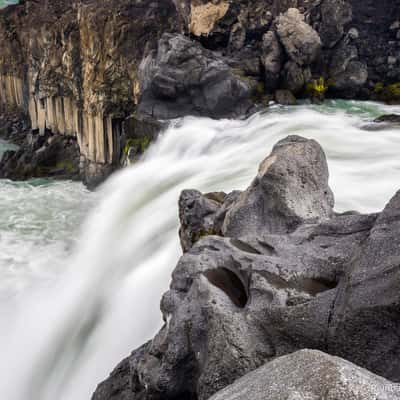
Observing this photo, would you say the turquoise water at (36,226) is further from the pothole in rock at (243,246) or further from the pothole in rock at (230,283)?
the pothole in rock at (230,283)

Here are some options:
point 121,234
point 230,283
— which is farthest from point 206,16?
point 230,283

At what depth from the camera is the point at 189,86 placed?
15703 mm

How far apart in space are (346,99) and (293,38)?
335cm

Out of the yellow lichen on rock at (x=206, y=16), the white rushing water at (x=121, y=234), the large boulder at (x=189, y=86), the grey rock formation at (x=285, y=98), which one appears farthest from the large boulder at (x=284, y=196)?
the yellow lichen on rock at (x=206, y=16)

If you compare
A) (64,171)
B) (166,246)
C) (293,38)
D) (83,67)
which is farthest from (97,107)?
(166,246)

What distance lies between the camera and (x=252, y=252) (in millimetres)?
4336

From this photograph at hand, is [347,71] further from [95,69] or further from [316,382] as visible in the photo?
[316,382]

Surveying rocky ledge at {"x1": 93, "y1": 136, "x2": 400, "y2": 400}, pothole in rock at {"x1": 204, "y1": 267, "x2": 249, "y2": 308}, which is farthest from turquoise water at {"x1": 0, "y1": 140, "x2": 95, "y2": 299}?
pothole in rock at {"x1": 204, "y1": 267, "x2": 249, "y2": 308}

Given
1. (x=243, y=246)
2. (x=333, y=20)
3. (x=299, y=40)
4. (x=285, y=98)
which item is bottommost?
(x=285, y=98)

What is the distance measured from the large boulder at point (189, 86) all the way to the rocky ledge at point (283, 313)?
35.7ft

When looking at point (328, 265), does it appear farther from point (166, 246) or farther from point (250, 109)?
point (250, 109)

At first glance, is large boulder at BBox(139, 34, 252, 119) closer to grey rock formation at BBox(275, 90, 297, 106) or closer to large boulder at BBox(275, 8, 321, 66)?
grey rock formation at BBox(275, 90, 297, 106)

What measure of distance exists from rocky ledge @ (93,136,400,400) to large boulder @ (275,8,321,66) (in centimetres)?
1380

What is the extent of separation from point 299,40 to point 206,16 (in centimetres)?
551
